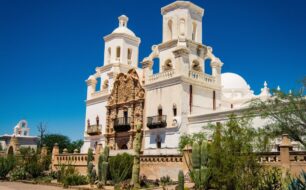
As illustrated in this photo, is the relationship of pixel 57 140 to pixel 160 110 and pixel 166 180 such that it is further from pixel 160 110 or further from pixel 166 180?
pixel 166 180

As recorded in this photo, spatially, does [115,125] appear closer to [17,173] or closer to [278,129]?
[17,173]

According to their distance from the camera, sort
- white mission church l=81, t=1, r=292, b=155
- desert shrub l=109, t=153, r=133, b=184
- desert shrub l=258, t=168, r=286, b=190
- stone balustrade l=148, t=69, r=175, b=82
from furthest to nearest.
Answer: stone balustrade l=148, t=69, r=175, b=82
white mission church l=81, t=1, r=292, b=155
desert shrub l=109, t=153, r=133, b=184
desert shrub l=258, t=168, r=286, b=190

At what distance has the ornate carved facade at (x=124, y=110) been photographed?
105ft

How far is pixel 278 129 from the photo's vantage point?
18516 mm

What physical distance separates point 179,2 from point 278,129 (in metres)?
17.4

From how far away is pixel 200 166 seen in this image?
1603 cm

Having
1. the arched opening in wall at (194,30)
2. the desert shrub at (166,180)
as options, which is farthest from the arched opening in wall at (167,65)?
the desert shrub at (166,180)

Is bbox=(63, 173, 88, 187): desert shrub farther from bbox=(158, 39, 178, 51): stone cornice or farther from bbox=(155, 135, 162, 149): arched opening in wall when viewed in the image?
bbox=(158, 39, 178, 51): stone cornice

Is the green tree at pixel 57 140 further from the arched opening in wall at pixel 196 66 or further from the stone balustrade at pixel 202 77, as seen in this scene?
the stone balustrade at pixel 202 77

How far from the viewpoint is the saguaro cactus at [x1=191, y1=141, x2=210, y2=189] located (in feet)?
50.9

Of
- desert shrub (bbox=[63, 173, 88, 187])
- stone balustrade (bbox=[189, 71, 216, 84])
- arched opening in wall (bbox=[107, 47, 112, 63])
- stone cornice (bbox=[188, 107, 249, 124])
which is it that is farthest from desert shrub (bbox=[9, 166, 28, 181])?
arched opening in wall (bbox=[107, 47, 112, 63])

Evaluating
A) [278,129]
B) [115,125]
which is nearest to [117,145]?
[115,125]

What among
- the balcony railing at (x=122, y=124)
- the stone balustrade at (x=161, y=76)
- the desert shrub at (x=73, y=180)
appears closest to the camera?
the desert shrub at (x=73, y=180)

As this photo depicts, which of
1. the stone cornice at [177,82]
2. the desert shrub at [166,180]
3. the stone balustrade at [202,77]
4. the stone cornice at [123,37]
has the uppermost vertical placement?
the stone cornice at [123,37]
